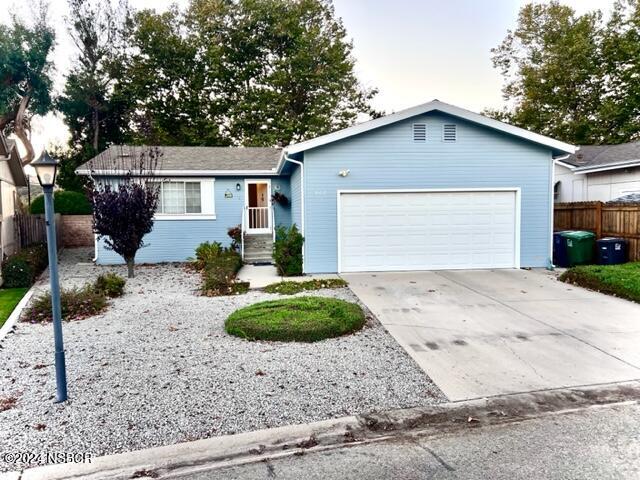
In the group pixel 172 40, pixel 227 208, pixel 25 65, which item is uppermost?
pixel 172 40

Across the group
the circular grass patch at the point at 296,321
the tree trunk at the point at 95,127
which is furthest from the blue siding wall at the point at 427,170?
the tree trunk at the point at 95,127

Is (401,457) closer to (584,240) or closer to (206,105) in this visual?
(584,240)

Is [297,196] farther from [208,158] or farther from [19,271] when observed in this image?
[19,271]

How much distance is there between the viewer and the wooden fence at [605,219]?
452 inches

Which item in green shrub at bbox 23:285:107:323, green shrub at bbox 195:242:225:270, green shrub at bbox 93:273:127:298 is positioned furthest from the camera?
green shrub at bbox 195:242:225:270

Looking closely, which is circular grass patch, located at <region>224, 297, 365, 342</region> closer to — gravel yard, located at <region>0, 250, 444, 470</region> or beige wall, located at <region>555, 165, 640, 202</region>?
gravel yard, located at <region>0, 250, 444, 470</region>

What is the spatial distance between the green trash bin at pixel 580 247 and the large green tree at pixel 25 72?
27.5 meters

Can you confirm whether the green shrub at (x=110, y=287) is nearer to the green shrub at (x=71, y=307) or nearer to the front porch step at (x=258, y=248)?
the green shrub at (x=71, y=307)

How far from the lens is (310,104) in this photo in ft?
86.3

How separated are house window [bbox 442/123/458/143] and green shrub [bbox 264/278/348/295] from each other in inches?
196

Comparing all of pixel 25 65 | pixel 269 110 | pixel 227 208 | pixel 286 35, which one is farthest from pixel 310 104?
pixel 25 65

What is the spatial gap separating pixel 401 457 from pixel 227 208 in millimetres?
12352

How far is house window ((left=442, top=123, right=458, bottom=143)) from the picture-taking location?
11492mm

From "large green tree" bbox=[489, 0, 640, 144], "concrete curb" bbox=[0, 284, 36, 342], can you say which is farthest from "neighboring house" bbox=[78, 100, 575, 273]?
"large green tree" bbox=[489, 0, 640, 144]
